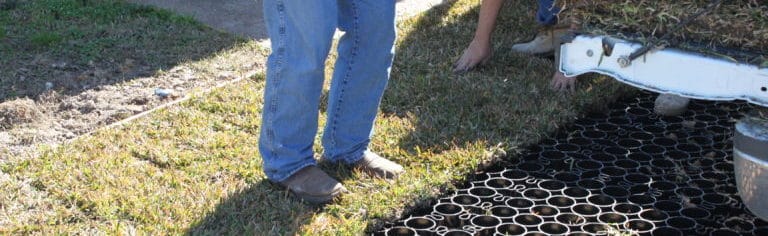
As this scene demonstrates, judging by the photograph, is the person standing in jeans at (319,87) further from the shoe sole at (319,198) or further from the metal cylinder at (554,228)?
the metal cylinder at (554,228)

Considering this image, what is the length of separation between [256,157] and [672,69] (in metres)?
1.81

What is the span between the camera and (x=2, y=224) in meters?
3.54

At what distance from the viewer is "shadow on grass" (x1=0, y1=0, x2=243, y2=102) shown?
5.22 metres

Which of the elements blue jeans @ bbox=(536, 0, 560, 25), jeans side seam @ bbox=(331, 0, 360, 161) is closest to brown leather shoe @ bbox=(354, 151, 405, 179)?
jeans side seam @ bbox=(331, 0, 360, 161)

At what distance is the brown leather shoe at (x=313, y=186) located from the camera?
3670 mm

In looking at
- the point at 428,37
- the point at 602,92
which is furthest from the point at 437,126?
the point at 428,37

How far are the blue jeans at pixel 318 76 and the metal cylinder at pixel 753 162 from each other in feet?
4.13

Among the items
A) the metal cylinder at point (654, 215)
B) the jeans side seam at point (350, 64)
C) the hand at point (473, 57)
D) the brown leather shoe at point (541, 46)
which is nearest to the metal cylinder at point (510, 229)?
the metal cylinder at point (654, 215)

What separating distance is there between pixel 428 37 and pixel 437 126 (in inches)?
59.0

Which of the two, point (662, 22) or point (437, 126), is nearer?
point (662, 22)

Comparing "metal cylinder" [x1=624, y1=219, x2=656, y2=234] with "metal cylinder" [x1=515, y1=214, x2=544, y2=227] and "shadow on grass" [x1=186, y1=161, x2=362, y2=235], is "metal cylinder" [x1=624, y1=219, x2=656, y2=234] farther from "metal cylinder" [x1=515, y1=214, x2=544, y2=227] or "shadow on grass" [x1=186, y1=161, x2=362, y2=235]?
"shadow on grass" [x1=186, y1=161, x2=362, y2=235]

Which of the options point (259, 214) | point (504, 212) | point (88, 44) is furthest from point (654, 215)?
point (88, 44)

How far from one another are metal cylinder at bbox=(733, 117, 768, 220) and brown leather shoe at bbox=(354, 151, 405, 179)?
128 centimetres

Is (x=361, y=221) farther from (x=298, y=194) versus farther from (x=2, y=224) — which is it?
(x=2, y=224)
